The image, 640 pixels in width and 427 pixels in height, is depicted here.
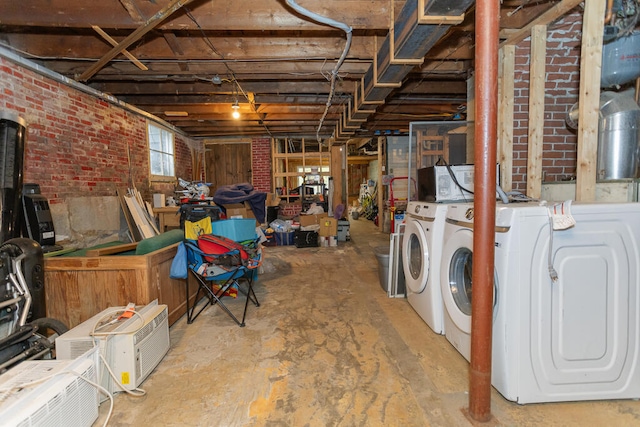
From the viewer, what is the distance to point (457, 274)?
2061mm

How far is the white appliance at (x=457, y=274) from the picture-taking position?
1.92 meters

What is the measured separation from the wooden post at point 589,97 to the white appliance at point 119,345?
310 cm

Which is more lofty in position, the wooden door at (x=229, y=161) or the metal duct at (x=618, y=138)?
the wooden door at (x=229, y=161)

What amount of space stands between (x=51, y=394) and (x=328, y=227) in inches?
195

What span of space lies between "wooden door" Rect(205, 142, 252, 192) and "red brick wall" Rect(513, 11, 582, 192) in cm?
606

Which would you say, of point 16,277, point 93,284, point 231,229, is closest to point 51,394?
point 16,277

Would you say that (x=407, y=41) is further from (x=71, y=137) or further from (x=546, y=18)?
(x=71, y=137)

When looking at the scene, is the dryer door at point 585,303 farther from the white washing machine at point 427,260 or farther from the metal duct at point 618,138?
the metal duct at point 618,138

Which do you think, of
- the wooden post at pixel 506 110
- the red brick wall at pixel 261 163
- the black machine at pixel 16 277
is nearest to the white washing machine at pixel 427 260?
the wooden post at pixel 506 110

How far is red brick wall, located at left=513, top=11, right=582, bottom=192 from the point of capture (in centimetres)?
270

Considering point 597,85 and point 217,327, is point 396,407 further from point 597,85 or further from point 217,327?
point 597,85

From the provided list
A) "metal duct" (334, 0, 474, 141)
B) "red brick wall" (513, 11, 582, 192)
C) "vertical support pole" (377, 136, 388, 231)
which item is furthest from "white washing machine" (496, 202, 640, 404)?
"vertical support pole" (377, 136, 388, 231)

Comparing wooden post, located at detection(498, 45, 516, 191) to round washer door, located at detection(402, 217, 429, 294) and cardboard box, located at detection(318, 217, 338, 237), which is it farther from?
cardboard box, located at detection(318, 217, 338, 237)

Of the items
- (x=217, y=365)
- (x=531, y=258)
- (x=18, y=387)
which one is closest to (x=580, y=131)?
(x=531, y=258)
